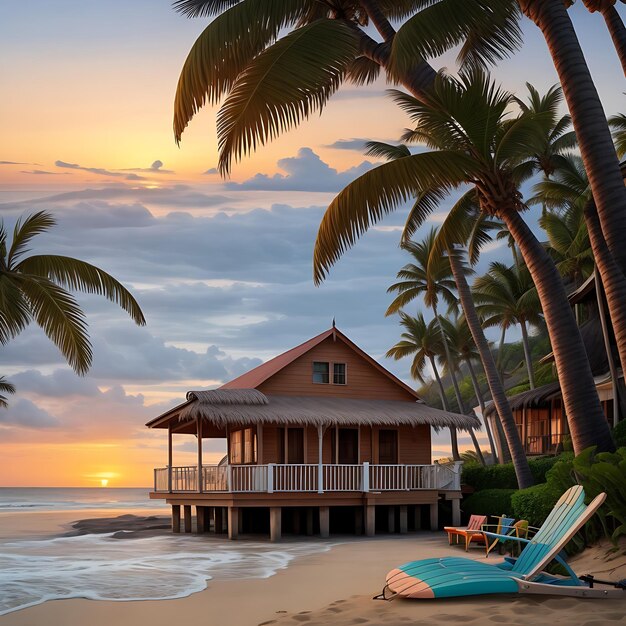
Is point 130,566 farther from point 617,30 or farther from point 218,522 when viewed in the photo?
point 617,30

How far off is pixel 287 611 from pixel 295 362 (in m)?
17.8

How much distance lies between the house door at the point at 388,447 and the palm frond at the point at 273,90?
59.4ft

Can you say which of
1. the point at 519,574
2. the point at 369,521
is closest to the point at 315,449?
the point at 369,521

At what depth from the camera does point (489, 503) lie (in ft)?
90.7

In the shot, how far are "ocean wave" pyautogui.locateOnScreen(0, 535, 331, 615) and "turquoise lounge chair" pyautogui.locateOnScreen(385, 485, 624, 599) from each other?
4.94m

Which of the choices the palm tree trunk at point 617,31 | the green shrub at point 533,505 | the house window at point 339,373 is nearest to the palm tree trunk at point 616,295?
the green shrub at point 533,505

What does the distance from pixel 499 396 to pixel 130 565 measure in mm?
13418

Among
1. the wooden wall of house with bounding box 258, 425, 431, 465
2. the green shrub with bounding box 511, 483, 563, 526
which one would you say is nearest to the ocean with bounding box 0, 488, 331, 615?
the wooden wall of house with bounding box 258, 425, 431, 465

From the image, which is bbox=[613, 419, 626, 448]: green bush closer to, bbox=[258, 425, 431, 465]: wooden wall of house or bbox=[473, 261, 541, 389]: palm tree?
bbox=[258, 425, 431, 465]: wooden wall of house

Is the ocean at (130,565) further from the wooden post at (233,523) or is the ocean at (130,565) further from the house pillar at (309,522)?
the house pillar at (309,522)

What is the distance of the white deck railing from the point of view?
25.8 metres

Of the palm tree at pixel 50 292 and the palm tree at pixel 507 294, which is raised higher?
the palm tree at pixel 507 294

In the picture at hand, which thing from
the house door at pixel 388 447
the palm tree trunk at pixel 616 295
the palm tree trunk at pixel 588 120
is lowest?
the house door at pixel 388 447

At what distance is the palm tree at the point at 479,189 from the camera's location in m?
14.0
